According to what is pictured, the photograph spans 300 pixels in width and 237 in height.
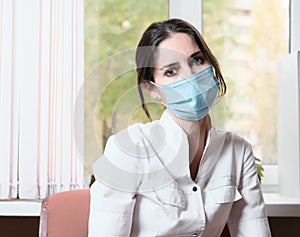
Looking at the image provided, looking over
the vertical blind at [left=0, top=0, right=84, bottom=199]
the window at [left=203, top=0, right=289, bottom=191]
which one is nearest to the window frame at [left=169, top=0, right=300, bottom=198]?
the window at [left=203, top=0, right=289, bottom=191]

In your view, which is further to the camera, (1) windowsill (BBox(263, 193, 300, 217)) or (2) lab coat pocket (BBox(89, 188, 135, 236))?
(1) windowsill (BBox(263, 193, 300, 217))

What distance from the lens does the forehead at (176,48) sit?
1294 millimetres

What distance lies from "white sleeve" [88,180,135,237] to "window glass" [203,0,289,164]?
1.04 m

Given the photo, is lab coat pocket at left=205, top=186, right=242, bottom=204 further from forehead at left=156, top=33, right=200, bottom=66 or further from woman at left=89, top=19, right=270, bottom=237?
forehead at left=156, top=33, right=200, bottom=66

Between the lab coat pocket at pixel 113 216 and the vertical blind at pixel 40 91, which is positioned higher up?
the vertical blind at pixel 40 91

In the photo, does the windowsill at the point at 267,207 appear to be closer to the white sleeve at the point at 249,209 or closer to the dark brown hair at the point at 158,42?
the white sleeve at the point at 249,209

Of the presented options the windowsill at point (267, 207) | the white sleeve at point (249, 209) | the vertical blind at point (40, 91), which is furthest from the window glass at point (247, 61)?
the white sleeve at point (249, 209)

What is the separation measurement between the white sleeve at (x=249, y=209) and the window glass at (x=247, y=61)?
812 mm

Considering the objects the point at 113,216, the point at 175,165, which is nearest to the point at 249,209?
the point at 175,165

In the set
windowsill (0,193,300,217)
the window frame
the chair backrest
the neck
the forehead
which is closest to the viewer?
the forehead

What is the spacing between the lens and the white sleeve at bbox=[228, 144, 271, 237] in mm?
1463

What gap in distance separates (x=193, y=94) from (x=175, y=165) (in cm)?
19

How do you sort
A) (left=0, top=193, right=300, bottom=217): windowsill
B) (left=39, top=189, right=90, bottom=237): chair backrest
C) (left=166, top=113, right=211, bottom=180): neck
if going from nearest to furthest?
(left=166, top=113, right=211, bottom=180): neck
(left=39, top=189, right=90, bottom=237): chair backrest
(left=0, top=193, right=300, bottom=217): windowsill

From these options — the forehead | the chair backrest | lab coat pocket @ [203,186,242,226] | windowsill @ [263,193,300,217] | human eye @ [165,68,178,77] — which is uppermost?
the forehead
